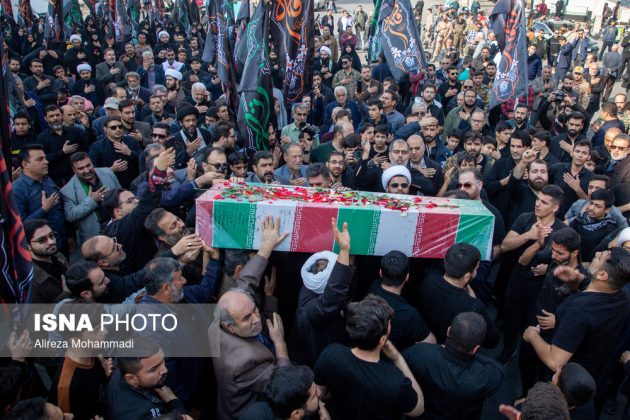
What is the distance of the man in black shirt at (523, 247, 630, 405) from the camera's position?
3176 millimetres

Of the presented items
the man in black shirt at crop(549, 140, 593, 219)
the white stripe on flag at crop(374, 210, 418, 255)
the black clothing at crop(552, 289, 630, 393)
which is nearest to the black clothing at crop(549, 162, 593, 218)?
the man in black shirt at crop(549, 140, 593, 219)

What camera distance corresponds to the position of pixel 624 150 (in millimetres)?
6168

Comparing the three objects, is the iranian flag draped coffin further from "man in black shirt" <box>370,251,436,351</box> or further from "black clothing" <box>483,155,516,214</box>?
"black clothing" <box>483,155,516,214</box>

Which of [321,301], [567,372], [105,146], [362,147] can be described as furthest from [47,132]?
[567,372]

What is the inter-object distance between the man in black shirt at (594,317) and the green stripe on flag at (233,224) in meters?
2.19

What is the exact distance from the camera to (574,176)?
230 inches

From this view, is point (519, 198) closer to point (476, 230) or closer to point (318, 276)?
point (476, 230)

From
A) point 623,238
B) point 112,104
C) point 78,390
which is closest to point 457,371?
point 623,238

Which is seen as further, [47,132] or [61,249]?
[47,132]

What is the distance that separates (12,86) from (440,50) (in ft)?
60.4

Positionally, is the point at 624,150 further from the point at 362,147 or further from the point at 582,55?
the point at 582,55

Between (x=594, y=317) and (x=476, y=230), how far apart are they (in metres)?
1.04

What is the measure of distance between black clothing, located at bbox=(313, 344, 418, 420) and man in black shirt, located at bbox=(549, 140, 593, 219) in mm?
3772

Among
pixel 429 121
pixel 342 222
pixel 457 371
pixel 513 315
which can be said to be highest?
pixel 429 121
